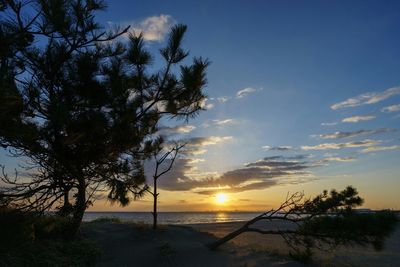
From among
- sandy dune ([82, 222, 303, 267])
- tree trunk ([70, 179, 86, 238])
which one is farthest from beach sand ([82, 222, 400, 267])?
tree trunk ([70, 179, 86, 238])

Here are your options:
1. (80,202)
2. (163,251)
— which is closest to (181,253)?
(163,251)

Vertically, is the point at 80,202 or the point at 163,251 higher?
the point at 80,202

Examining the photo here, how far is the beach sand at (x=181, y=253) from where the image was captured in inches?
448

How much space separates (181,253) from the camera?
11805mm

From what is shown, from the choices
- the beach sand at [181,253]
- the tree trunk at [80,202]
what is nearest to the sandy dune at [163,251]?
the beach sand at [181,253]

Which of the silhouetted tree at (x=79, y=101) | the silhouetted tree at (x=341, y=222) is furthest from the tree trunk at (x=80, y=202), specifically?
the silhouetted tree at (x=341, y=222)

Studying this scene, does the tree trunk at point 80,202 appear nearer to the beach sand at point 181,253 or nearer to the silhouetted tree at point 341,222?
the beach sand at point 181,253

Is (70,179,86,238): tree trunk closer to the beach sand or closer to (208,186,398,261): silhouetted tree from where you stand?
the beach sand

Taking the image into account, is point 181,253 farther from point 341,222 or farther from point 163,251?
point 341,222

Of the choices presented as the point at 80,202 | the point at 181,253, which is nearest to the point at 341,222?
the point at 181,253

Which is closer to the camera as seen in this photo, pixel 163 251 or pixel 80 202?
pixel 80 202

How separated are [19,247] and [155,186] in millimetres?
6136

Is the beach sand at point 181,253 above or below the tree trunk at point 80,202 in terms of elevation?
below

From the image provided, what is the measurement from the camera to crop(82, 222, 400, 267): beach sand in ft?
37.3
